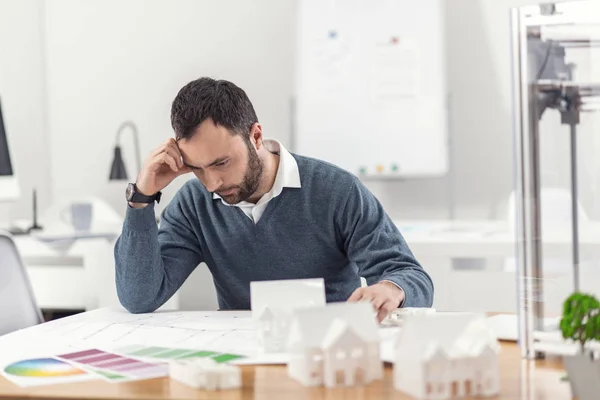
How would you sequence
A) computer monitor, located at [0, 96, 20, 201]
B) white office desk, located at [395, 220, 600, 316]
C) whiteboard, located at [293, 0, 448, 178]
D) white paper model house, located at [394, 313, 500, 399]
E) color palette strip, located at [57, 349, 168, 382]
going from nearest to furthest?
white paper model house, located at [394, 313, 500, 399], color palette strip, located at [57, 349, 168, 382], computer monitor, located at [0, 96, 20, 201], white office desk, located at [395, 220, 600, 316], whiteboard, located at [293, 0, 448, 178]

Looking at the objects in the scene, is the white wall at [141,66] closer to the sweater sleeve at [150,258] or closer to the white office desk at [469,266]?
the white office desk at [469,266]

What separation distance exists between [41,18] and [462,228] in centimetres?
257

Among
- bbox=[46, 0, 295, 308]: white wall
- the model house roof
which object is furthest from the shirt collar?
bbox=[46, 0, 295, 308]: white wall

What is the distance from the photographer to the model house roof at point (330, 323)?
1160mm

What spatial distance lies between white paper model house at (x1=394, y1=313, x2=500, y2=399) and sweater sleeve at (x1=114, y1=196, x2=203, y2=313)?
900 mm

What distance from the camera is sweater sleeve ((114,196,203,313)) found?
1.93 meters

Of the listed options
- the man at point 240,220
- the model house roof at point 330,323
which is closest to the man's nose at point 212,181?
the man at point 240,220

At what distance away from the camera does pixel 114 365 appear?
4.47 ft

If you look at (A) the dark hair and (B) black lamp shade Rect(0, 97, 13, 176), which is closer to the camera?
(A) the dark hair

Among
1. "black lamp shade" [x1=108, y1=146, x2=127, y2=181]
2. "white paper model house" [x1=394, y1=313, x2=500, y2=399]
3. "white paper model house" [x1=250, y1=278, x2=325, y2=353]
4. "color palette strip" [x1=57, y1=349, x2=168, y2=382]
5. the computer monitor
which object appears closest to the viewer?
"white paper model house" [x1=394, y1=313, x2=500, y2=399]

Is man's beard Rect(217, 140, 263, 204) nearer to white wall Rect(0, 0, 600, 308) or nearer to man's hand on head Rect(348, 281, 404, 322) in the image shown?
man's hand on head Rect(348, 281, 404, 322)

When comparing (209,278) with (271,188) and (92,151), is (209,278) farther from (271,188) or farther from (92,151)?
(92,151)

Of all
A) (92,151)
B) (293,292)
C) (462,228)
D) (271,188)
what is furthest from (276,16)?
(293,292)

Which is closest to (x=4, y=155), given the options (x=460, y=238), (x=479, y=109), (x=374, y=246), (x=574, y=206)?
(x=374, y=246)
